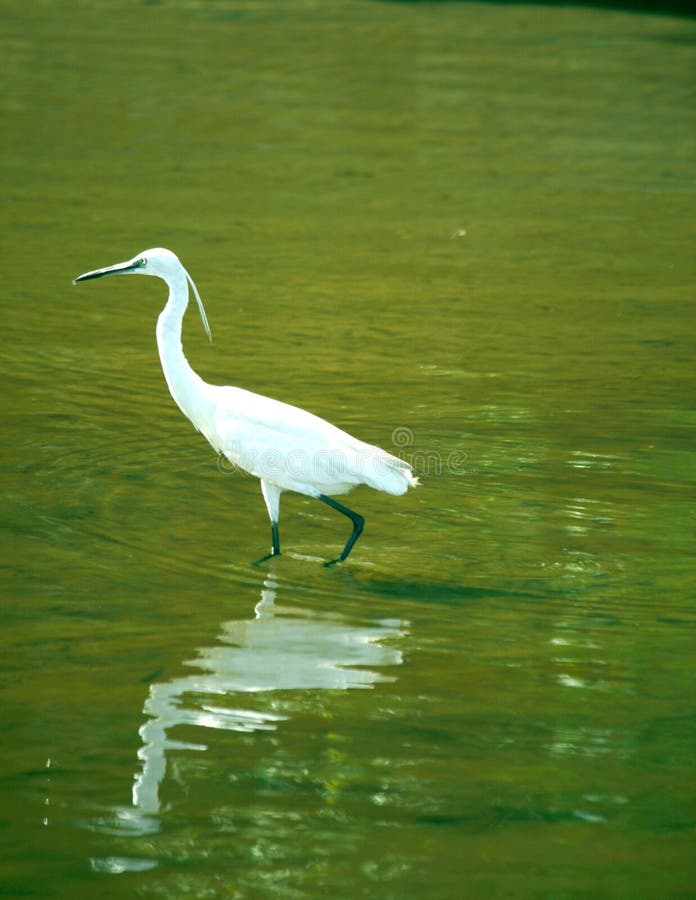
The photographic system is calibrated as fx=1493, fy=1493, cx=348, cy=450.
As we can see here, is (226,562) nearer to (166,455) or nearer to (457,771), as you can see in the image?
(166,455)

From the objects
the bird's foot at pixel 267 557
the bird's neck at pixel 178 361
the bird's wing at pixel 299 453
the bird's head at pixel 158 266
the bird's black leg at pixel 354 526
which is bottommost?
the bird's foot at pixel 267 557

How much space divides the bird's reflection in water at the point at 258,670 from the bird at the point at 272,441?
46cm

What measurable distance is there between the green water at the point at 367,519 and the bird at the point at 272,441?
27cm

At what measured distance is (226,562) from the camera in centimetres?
524

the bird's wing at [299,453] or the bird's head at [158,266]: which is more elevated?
the bird's head at [158,266]

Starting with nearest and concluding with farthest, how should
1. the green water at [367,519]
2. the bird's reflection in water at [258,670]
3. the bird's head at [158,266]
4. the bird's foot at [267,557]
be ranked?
the green water at [367,519]
the bird's reflection in water at [258,670]
the bird's foot at [267,557]
the bird's head at [158,266]

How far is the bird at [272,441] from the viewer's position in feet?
17.3

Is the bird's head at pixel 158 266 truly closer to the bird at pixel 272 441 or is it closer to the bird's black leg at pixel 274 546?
the bird at pixel 272 441

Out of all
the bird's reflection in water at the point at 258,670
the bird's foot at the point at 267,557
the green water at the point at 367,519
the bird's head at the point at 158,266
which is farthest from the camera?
the bird's head at the point at 158,266

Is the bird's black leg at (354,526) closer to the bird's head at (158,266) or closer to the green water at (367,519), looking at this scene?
the green water at (367,519)

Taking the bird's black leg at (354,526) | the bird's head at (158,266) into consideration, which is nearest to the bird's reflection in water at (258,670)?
the bird's black leg at (354,526)

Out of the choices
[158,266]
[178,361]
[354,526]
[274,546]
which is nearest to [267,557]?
[274,546]

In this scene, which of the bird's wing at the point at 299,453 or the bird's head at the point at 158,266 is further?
the bird's head at the point at 158,266

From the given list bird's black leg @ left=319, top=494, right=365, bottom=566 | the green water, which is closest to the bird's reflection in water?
the green water
